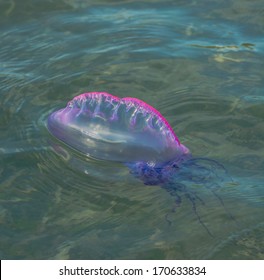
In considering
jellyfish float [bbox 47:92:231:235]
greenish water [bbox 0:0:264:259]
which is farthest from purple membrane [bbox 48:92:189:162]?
greenish water [bbox 0:0:264:259]

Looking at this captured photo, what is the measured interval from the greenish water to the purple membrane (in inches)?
6.4

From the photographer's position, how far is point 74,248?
4.06m

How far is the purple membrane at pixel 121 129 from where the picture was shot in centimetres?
438

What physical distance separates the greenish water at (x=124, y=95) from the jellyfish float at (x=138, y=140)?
0.10 metres

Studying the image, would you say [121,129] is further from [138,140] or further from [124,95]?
[124,95]

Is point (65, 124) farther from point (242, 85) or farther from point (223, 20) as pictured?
point (223, 20)

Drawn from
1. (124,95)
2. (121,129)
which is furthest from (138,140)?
(124,95)

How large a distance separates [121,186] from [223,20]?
2.69 meters

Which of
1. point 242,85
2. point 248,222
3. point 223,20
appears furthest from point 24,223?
point 223,20

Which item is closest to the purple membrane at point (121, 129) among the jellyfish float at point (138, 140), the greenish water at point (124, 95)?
the jellyfish float at point (138, 140)

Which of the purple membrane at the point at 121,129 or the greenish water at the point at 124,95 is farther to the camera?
the purple membrane at the point at 121,129

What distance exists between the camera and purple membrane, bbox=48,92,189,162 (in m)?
4.38

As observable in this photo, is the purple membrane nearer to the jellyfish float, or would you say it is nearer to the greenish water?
the jellyfish float

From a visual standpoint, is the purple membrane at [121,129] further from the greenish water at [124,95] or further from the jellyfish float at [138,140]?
the greenish water at [124,95]
